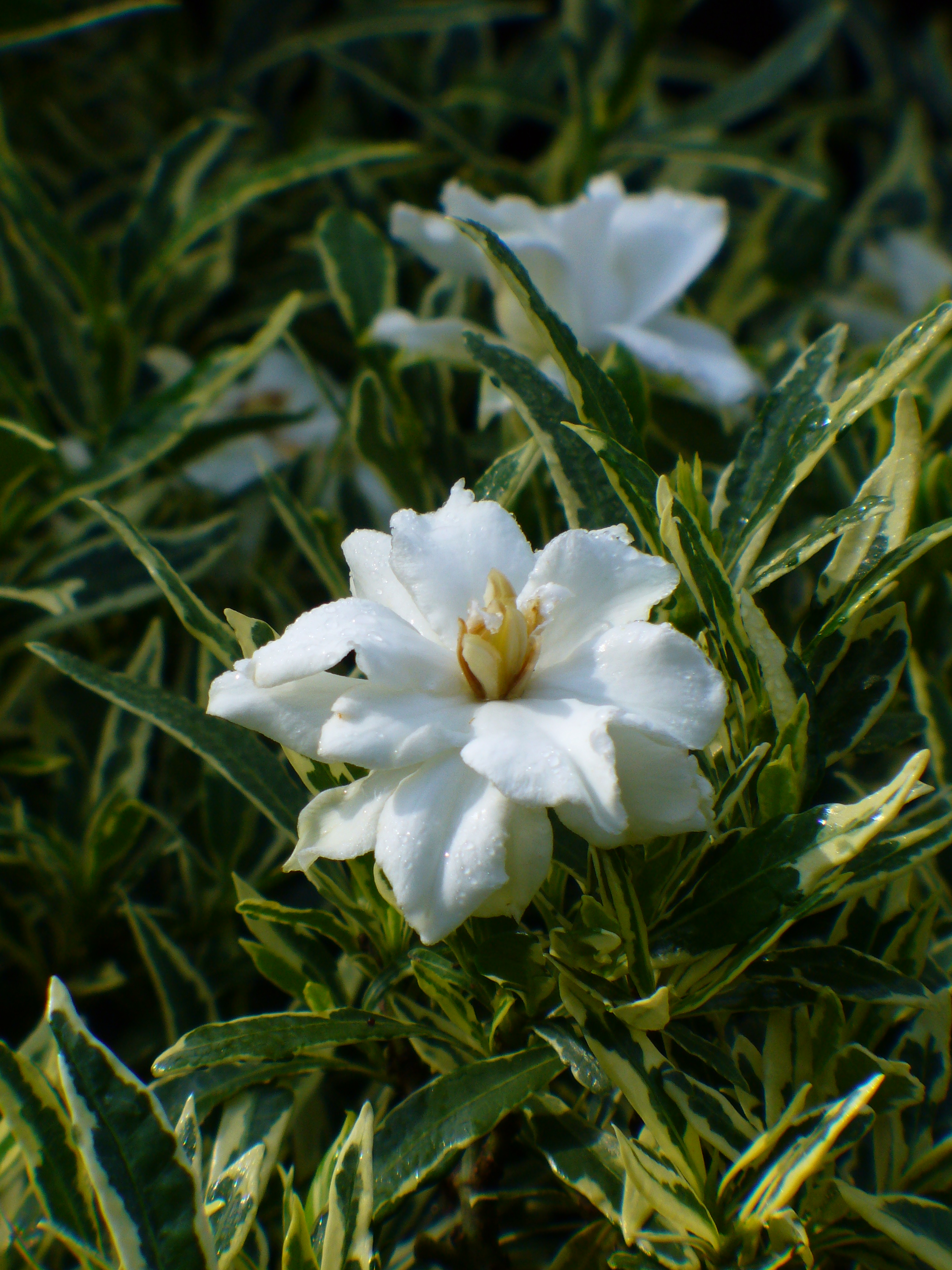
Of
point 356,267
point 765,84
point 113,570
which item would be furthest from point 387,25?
point 113,570

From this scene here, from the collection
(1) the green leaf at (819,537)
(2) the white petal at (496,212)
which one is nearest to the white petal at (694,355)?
(2) the white petal at (496,212)

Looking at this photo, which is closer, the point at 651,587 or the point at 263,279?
the point at 651,587

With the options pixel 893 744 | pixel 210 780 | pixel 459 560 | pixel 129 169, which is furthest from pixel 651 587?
pixel 129 169

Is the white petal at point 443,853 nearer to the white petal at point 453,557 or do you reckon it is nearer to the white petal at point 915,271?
the white petal at point 453,557

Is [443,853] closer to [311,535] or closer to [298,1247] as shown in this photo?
[298,1247]

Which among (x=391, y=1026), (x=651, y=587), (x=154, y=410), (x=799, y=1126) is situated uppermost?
(x=154, y=410)

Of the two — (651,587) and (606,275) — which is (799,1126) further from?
(606,275)

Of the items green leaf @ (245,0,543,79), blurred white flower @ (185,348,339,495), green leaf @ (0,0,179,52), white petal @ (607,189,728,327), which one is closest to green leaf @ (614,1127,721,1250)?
white petal @ (607,189,728,327)

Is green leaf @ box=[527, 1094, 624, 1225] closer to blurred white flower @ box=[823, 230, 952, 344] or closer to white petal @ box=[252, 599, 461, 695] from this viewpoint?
white petal @ box=[252, 599, 461, 695]
